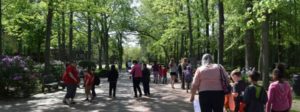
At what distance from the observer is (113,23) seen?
209 ft

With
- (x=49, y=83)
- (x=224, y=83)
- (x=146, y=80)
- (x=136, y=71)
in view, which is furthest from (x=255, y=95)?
(x=49, y=83)

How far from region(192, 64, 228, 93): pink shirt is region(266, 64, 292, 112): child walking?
94 cm

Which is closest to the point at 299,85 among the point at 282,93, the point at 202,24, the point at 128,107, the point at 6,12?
the point at 128,107

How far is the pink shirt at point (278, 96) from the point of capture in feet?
30.1

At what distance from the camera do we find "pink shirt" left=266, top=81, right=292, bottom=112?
9188mm

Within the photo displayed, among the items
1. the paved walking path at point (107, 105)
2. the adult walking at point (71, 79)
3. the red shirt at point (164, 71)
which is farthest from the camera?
the red shirt at point (164, 71)

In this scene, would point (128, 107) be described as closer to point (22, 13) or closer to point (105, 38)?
point (22, 13)

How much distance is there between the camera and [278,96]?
9.21m

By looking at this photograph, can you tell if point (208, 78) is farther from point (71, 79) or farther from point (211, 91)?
point (71, 79)

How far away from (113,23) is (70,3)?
3495 centimetres

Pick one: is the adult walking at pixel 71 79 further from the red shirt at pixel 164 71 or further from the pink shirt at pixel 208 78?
the red shirt at pixel 164 71

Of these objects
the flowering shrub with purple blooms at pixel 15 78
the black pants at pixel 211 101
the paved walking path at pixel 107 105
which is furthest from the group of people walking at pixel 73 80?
the black pants at pixel 211 101

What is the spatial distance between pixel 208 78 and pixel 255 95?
0.90 metres

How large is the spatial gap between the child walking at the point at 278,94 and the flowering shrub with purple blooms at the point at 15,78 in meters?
14.2
